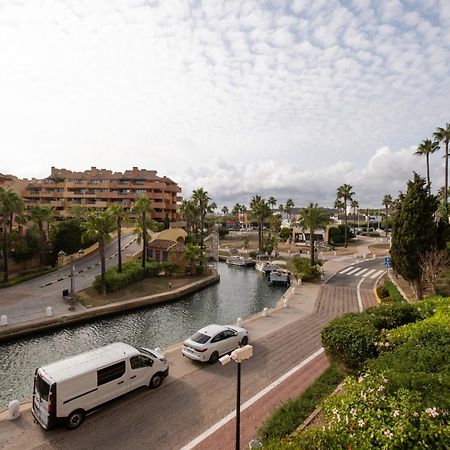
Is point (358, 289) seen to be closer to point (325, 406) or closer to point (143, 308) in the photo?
point (143, 308)

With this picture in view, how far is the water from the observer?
17391mm

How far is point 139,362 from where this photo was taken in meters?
13.0

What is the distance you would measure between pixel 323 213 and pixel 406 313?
103 feet

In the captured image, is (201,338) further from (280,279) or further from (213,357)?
(280,279)

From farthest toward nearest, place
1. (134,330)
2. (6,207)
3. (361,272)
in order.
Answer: (361,272), (6,207), (134,330)

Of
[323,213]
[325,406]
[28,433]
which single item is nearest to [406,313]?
[325,406]

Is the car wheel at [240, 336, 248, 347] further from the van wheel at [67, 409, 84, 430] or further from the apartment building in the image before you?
the apartment building

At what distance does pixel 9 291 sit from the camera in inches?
1216

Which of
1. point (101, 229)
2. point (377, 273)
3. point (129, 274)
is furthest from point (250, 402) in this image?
point (377, 273)

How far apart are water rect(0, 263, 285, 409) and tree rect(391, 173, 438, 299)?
41.8ft

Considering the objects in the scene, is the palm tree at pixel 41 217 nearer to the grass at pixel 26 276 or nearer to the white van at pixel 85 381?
the grass at pixel 26 276

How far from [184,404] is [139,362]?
7.81 feet

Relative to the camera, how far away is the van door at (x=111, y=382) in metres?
11.6

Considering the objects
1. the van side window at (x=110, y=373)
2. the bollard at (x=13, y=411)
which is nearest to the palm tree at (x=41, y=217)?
the bollard at (x=13, y=411)
